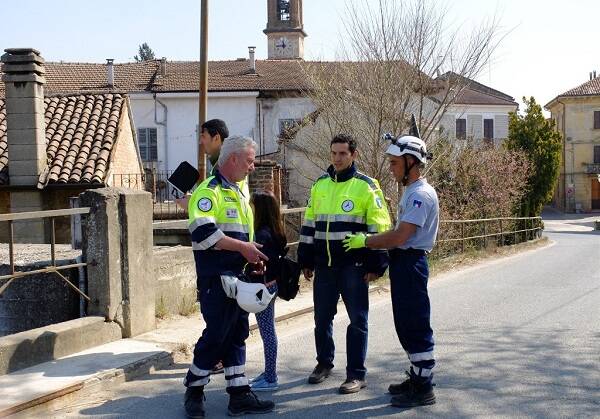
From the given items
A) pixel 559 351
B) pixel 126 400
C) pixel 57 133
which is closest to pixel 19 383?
pixel 126 400

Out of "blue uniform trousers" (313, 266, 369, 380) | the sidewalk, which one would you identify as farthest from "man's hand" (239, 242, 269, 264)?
the sidewalk

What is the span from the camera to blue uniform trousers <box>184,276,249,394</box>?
5.19 m

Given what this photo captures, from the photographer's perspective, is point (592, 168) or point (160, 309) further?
point (592, 168)

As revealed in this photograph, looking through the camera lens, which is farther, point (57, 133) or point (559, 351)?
point (57, 133)

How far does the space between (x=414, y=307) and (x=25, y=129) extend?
1450 cm

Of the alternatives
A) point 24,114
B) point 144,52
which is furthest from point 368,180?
point 144,52

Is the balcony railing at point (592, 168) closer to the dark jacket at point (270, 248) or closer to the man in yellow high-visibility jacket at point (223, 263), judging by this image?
the dark jacket at point (270, 248)

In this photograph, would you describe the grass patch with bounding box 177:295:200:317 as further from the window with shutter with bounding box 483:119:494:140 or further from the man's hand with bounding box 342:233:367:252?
the window with shutter with bounding box 483:119:494:140

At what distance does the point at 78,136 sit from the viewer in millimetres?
19656

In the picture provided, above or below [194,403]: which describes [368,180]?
above

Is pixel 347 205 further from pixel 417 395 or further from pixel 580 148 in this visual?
pixel 580 148

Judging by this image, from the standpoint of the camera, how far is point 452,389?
19.5 feet

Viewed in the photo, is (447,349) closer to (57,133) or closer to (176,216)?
(176,216)

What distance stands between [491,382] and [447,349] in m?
1.23
